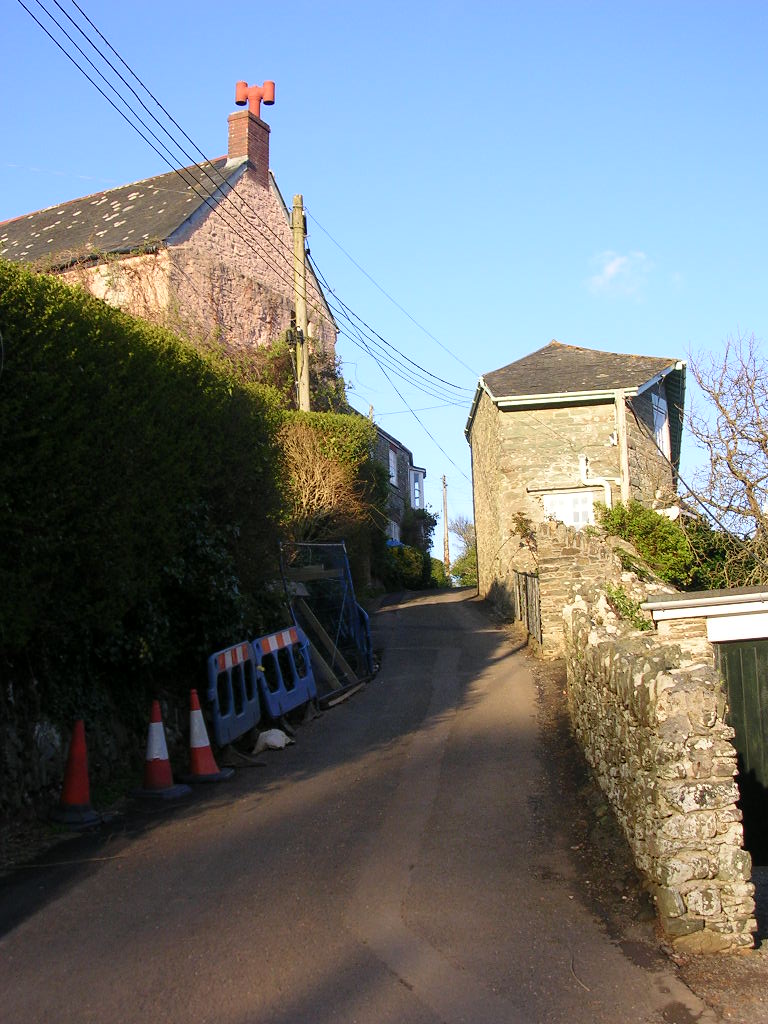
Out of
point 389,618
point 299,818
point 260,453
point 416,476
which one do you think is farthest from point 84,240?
point 416,476

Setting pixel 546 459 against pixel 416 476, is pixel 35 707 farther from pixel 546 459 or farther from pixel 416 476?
pixel 416 476

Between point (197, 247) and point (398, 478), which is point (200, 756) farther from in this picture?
point (398, 478)

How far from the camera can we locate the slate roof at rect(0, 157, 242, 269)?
22.7 m

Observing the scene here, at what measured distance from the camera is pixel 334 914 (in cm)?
548

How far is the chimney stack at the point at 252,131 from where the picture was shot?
86.9 ft

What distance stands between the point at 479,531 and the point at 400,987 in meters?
26.9

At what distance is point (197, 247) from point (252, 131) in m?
5.47

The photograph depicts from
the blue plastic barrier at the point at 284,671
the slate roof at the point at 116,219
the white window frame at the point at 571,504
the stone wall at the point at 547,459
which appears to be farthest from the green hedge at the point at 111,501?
the white window frame at the point at 571,504

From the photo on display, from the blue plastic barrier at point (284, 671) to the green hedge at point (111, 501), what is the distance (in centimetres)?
48

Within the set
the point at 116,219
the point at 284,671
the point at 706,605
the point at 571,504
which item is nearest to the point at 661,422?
the point at 571,504

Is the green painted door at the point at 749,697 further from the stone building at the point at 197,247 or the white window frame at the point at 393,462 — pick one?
the white window frame at the point at 393,462

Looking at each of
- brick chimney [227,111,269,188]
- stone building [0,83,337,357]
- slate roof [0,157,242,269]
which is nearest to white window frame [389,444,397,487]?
stone building [0,83,337,357]

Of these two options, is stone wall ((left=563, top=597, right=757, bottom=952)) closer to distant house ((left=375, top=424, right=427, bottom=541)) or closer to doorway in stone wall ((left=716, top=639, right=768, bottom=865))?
doorway in stone wall ((left=716, top=639, right=768, bottom=865))

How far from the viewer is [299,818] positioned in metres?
7.60
